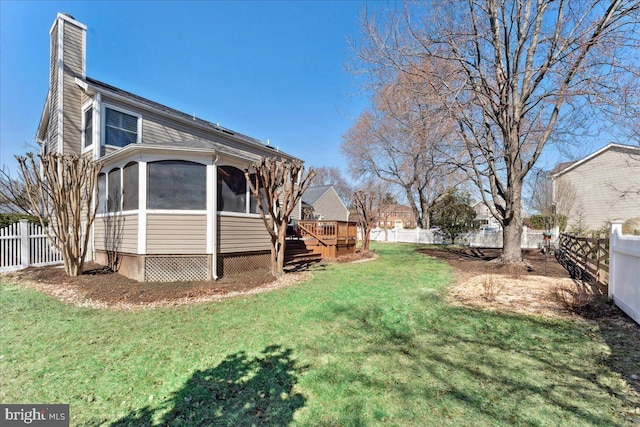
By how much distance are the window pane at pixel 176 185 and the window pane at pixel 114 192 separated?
1496 mm

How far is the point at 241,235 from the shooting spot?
8.09 metres

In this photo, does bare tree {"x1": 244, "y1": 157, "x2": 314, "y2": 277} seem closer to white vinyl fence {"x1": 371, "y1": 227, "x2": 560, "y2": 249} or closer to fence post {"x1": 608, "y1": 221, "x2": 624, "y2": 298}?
fence post {"x1": 608, "y1": 221, "x2": 624, "y2": 298}

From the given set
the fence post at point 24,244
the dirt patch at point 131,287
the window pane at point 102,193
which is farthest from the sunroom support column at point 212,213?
the fence post at point 24,244

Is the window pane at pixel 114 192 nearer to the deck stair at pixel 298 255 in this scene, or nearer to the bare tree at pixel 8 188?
the deck stair at pixel 298 255

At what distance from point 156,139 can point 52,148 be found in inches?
136

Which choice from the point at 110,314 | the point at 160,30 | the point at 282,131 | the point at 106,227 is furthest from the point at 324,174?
the point at 110,314

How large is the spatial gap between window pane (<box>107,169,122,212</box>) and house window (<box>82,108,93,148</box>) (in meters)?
2.43

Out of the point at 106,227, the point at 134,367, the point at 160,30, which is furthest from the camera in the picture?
the point at 160,30

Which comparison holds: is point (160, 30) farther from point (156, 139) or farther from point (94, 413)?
point (94, 413)

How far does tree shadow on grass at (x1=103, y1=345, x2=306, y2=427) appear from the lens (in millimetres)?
2322

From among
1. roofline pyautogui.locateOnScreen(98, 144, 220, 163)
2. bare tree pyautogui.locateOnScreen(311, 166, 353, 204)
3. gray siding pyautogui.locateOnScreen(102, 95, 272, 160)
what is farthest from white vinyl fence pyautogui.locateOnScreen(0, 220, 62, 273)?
bare tree pyautogui.locateOnScreen(311, 166, 353, 204)

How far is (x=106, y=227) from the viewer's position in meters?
8.34

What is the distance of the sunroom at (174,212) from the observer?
6996 mm

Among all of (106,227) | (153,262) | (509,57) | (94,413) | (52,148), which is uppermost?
(509,57)
